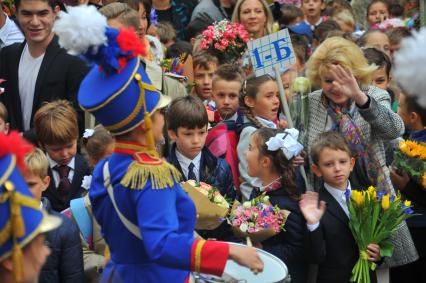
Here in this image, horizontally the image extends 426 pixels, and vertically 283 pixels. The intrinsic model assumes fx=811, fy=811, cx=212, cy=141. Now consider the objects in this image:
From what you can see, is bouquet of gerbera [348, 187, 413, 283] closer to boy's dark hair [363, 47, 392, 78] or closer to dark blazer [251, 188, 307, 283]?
dark blazer [251, 188, 307, 283]

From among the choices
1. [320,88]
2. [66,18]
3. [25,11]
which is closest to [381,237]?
[320,88]

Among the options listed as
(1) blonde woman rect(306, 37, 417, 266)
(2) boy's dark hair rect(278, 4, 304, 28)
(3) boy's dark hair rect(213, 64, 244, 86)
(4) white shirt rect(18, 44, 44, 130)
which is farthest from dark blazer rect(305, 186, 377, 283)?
(2) boy's dark hair rect(278, 4, 304, 28)

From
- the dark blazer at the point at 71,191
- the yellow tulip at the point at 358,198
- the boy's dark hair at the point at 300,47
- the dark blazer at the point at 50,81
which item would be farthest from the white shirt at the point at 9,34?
the yellow tulip at the point at 358,198

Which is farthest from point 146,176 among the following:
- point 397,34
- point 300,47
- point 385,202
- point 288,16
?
point 288,16

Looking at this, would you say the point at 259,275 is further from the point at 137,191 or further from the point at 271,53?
the point at 271,53

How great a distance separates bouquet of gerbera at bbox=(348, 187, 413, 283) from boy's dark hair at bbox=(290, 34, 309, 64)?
3662 millimetres

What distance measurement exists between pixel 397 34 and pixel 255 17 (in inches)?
84.6

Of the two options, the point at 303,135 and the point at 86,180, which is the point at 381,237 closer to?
the point at 303,135

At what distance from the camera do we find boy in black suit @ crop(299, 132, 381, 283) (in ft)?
17.9

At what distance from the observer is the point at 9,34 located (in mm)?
7980

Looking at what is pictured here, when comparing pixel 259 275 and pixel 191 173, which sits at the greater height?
pixel 191 173

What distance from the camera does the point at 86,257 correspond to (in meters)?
5.36

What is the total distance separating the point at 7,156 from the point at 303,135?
149 inches

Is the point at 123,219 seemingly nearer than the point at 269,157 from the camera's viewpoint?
Yes
